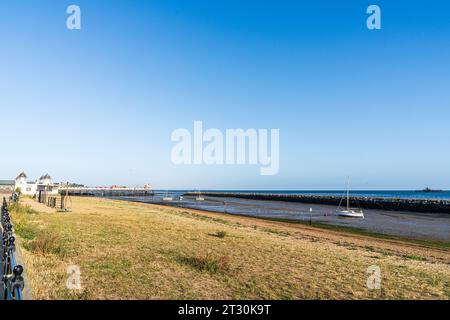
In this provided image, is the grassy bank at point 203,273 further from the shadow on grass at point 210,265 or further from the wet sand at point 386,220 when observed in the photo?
the wet sand at point 386,220

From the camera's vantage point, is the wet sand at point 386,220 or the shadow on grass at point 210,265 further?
the wet sand at point 386,220

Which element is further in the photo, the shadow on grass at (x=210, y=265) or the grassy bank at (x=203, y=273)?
the shadow on grass at (x=210, y=265)

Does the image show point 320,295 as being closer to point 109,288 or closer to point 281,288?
point 281,288

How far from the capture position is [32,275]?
303 inches

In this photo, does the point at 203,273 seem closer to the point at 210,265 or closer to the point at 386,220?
the point at 210,265

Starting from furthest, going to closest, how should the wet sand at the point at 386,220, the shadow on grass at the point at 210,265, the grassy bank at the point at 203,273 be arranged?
the wet sand at the point at 386,220
the shadow on grass at the point at 210,265
the grassy bank at the point at 203,273

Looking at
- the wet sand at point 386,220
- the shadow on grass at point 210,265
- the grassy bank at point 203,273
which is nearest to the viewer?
the grassy bank at point 203,273

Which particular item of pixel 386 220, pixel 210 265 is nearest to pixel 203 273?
pixel 210 265

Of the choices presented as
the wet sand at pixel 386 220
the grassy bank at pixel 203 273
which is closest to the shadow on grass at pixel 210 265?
the grassy bank at pixel 203 273

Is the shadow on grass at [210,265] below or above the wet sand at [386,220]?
above
